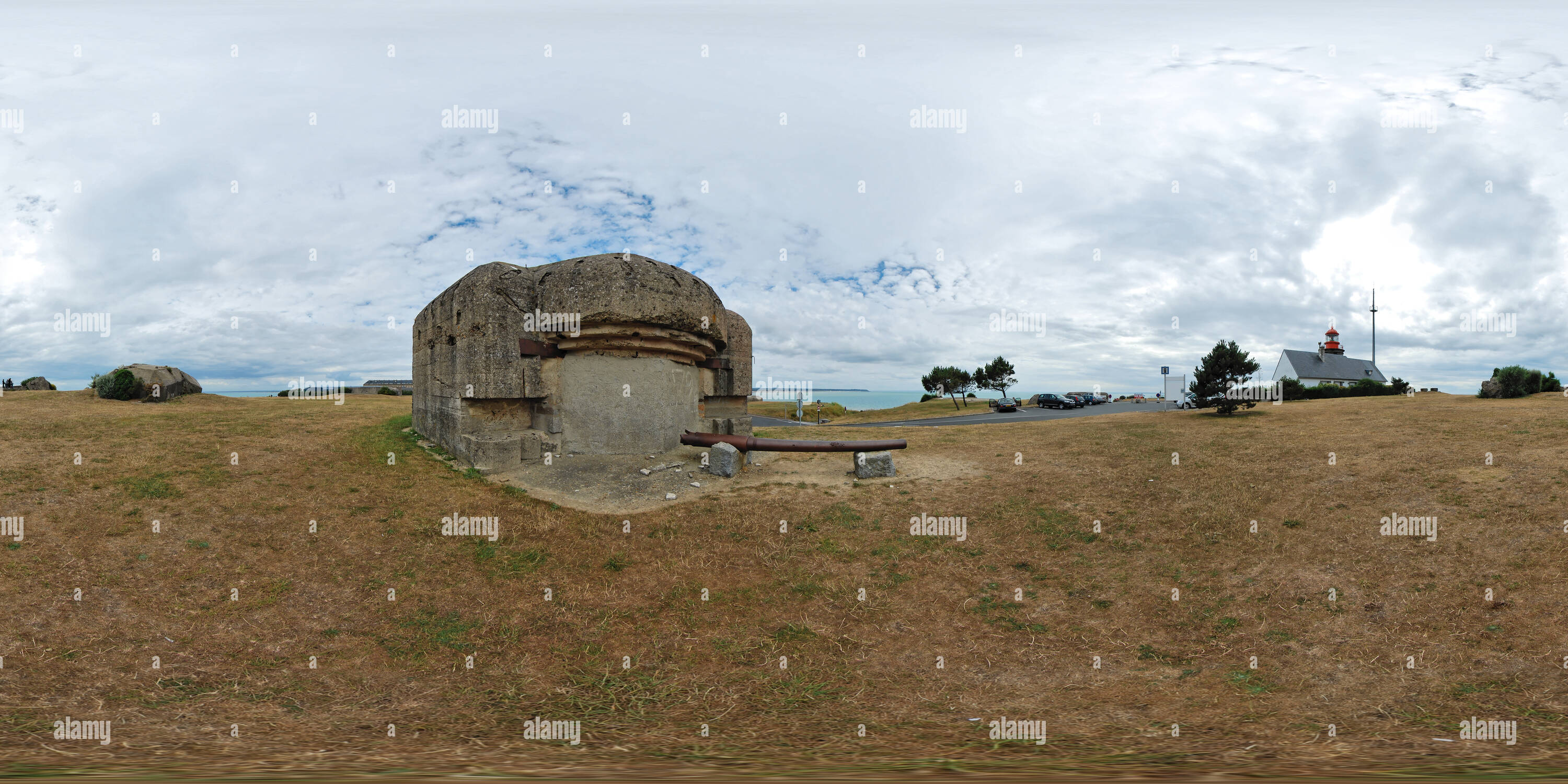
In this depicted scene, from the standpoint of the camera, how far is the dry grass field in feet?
16.0

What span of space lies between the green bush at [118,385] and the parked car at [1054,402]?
1814 inches

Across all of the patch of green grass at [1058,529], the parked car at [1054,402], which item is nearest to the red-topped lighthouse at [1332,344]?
the parked car at [1054,402]

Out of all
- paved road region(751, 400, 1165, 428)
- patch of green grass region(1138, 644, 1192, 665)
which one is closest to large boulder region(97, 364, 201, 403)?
paved road region(751, 400, 1165, 428)

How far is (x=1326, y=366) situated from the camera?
5931 centimetres

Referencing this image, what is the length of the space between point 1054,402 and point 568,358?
40472 millimetres

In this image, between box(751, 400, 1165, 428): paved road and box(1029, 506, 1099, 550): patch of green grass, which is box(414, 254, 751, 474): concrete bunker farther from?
box(751, 400, 1165, 428): paved road

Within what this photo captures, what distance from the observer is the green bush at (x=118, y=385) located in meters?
19.7

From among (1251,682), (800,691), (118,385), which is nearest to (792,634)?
(800,691)

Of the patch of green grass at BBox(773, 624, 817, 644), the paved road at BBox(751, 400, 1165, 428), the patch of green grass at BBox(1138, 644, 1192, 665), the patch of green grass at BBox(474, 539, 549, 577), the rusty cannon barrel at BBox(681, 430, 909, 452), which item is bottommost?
the patch of green grass at BBox(1138, 644, 1192, 665)

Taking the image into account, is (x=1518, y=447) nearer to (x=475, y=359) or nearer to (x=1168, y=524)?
(x=1168, y=524)

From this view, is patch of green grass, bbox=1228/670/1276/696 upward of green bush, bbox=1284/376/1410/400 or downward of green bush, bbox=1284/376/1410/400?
downward

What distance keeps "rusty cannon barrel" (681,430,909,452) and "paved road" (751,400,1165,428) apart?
19.4 meters

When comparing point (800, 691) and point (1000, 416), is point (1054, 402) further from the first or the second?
point (800, 691)

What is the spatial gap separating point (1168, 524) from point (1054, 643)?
443 centimetres
